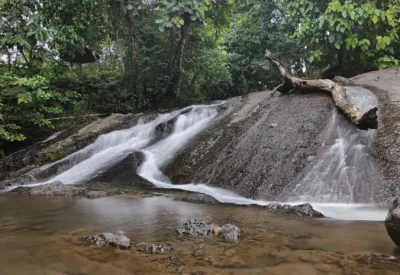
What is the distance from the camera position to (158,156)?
7766 mm

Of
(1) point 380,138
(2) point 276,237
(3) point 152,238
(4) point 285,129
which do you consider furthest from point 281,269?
(4) point 285,129

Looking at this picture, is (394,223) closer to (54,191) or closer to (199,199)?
(199,199)

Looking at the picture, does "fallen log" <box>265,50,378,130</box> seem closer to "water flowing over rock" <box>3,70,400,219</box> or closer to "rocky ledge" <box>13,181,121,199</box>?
"water flowing over rock" <box>3,70,400,219</box>

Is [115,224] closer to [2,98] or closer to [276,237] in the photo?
[276,237]

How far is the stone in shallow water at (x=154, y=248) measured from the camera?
276cm

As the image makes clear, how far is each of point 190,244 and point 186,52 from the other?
10.4 m

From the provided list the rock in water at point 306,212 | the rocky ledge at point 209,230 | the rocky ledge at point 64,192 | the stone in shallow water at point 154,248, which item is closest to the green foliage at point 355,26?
the rock in water at point 306,212

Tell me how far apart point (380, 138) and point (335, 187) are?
4.08 feet

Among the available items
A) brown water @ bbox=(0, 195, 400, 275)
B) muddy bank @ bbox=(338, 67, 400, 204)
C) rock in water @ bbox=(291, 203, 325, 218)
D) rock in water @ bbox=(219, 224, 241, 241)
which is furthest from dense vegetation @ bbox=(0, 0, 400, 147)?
rock in water @ bbox=(219, 224, 241, 241)

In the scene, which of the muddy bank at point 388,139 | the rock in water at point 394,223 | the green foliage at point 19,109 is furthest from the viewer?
the green foliage at point 19,109

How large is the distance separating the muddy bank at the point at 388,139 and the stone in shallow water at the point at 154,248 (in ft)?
9.94

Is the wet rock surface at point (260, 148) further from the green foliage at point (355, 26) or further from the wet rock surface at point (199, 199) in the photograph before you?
the green foliage at point (355, 26)

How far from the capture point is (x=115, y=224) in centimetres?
371

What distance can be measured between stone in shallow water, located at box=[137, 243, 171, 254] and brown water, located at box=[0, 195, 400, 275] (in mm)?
71
